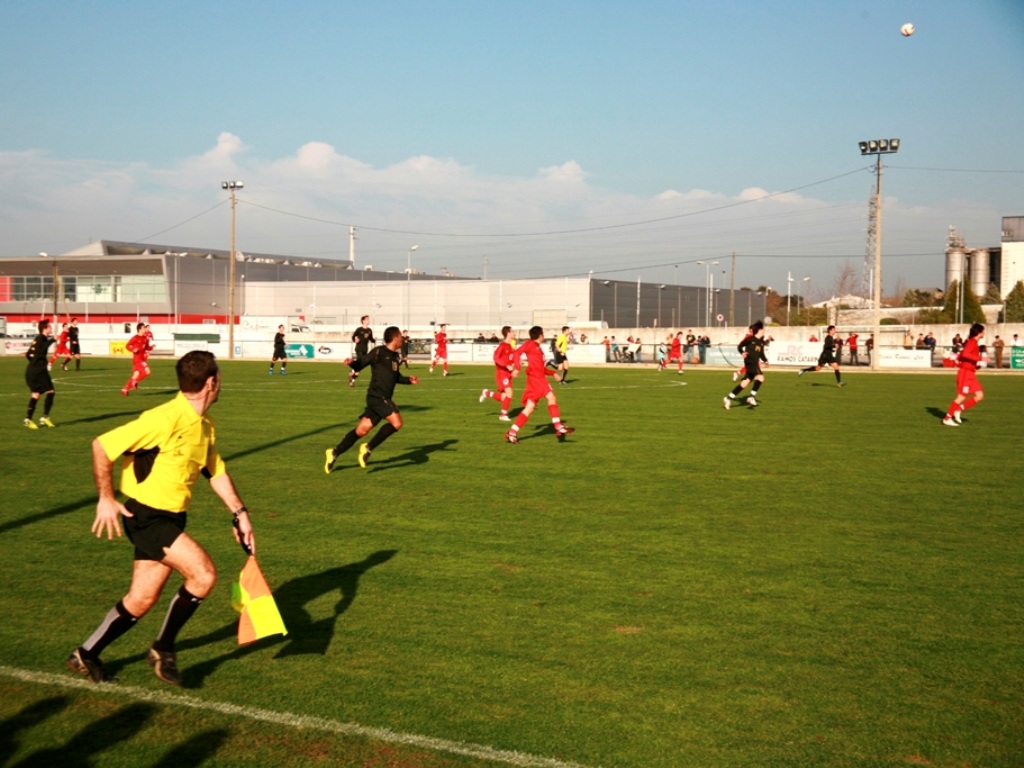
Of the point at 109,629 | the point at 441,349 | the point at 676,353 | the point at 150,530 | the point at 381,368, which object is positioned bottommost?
the point at 109,629

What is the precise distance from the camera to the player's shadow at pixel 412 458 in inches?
550

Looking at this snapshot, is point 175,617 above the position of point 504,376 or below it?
below

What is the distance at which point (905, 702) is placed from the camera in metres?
5.15

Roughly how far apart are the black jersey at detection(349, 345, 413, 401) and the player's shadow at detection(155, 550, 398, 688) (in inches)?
214

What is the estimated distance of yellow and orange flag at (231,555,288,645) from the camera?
534 cm

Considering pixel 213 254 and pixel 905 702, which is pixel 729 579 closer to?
pixel 905 702

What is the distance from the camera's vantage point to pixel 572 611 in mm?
6758

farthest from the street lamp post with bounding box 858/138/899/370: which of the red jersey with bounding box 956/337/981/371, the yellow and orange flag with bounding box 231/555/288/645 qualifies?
the yellow and orange flag with bounding box 231/555/288/645

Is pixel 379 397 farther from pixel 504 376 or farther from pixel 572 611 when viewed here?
pixel 504 376

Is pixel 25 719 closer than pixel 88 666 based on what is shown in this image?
Yes

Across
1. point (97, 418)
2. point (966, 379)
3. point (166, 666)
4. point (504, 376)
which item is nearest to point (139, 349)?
point (97, 418)

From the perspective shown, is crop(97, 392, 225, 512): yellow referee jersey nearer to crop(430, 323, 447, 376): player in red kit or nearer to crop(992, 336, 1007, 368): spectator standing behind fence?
crop(430, 323, 447, 376): player in red kit

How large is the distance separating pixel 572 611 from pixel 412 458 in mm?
8213

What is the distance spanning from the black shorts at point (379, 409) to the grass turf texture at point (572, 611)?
2.74 feet
